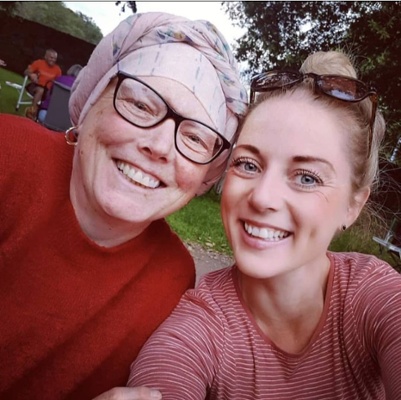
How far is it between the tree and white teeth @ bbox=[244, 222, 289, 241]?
4028 mm

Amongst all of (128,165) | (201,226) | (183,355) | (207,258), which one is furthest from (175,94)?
(201,226)

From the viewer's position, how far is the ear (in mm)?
1837

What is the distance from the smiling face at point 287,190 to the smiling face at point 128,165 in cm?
21

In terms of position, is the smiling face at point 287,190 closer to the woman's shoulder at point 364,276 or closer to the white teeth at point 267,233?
the white teeth at point 267,233

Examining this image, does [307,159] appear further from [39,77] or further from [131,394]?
[39,77]

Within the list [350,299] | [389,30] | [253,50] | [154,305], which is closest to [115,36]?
[154,305]

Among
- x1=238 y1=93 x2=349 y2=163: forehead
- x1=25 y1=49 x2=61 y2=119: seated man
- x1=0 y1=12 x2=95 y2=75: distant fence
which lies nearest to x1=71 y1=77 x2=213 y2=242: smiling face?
x1=238 y1=93 x2=349 y2=163: forehead

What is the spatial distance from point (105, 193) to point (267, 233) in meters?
0.59

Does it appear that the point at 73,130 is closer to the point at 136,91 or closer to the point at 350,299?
the point at 136,91

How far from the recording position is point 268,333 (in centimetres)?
179

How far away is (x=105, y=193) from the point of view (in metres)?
1.70

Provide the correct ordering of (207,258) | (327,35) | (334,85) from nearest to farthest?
(334,85) < (207,258) < (327,35)

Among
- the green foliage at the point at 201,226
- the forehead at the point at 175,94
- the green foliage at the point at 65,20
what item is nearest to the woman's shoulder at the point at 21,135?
the forehead at the point at 175,94

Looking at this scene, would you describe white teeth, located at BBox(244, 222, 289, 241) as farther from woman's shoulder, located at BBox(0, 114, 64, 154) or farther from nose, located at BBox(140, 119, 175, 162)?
woman's shoulder, located at BBox(0, 114, 64, 154)
